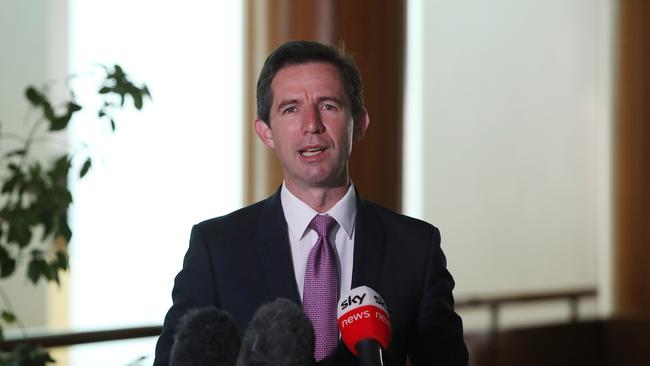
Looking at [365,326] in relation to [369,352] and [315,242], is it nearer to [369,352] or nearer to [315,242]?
[369,352]

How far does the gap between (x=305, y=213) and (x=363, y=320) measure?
465 mm

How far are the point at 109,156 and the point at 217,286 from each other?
2.28 metres

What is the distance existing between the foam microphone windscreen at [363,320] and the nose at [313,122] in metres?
0.40

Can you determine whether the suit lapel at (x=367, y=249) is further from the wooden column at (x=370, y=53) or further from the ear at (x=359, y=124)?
the wooden column at (x=370, y=53)

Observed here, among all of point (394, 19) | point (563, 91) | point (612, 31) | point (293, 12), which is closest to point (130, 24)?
point (293, 12)

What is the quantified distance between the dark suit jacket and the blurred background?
133 centimetres

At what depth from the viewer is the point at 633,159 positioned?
6418 mm

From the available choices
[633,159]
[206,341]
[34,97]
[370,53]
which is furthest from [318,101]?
[633,159]

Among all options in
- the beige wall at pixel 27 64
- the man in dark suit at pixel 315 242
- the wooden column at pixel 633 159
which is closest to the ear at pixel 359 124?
the man in dark suit at pixel 315 242

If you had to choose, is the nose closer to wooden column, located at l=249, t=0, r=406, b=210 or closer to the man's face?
the man's face

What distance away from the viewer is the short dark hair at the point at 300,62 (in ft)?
5.31

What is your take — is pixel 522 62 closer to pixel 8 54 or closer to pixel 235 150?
pixel 235 150

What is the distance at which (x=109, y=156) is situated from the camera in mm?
3740

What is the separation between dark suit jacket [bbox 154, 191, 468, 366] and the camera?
1530mm
